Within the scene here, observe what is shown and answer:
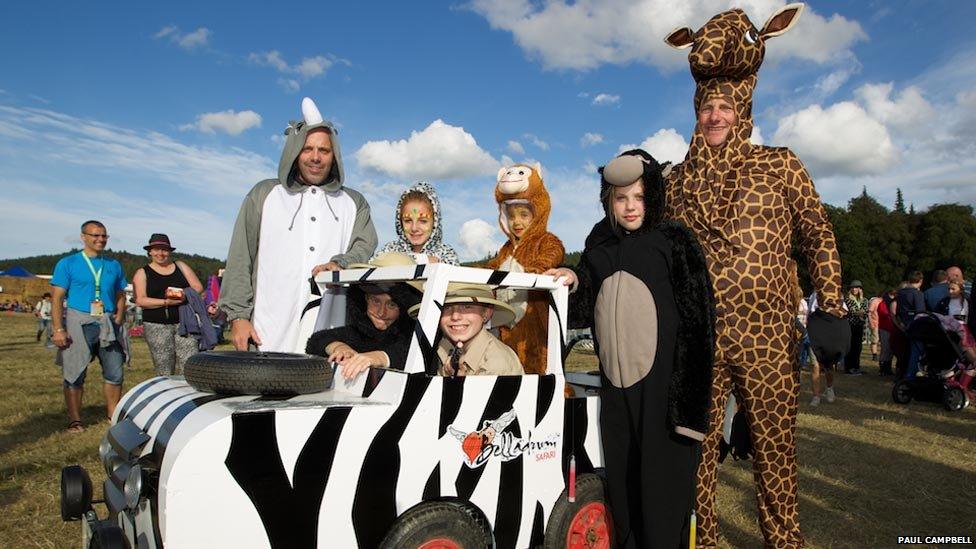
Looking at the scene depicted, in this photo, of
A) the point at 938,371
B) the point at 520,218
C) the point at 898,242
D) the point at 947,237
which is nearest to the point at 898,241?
the point at 898,242

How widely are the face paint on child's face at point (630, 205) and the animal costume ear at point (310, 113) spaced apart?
184cm

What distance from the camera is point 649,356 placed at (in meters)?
2.69

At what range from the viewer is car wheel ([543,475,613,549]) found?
2.84m

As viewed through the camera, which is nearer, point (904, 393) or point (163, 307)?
point (163, 307)

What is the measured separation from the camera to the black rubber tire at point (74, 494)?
2.60 m

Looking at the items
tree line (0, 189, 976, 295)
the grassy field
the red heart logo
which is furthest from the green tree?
the red heart logo

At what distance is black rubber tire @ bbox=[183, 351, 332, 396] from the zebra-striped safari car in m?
0.06

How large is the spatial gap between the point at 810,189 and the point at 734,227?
0.40 meters

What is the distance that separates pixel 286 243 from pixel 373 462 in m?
1.83

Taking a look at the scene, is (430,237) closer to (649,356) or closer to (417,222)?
(417,222)

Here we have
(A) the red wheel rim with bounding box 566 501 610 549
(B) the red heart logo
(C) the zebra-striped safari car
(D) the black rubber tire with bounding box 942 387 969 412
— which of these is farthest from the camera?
(D) the black rubber tire with bounding box 942 387 969 412

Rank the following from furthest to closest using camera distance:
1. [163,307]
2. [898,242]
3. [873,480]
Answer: [898,242] < [163,307] < [873,480]

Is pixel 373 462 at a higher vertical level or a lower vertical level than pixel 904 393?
higher

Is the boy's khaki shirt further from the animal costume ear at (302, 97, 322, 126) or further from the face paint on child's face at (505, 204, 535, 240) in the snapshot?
the animal costume ear at (302, 97, 322, 126)
